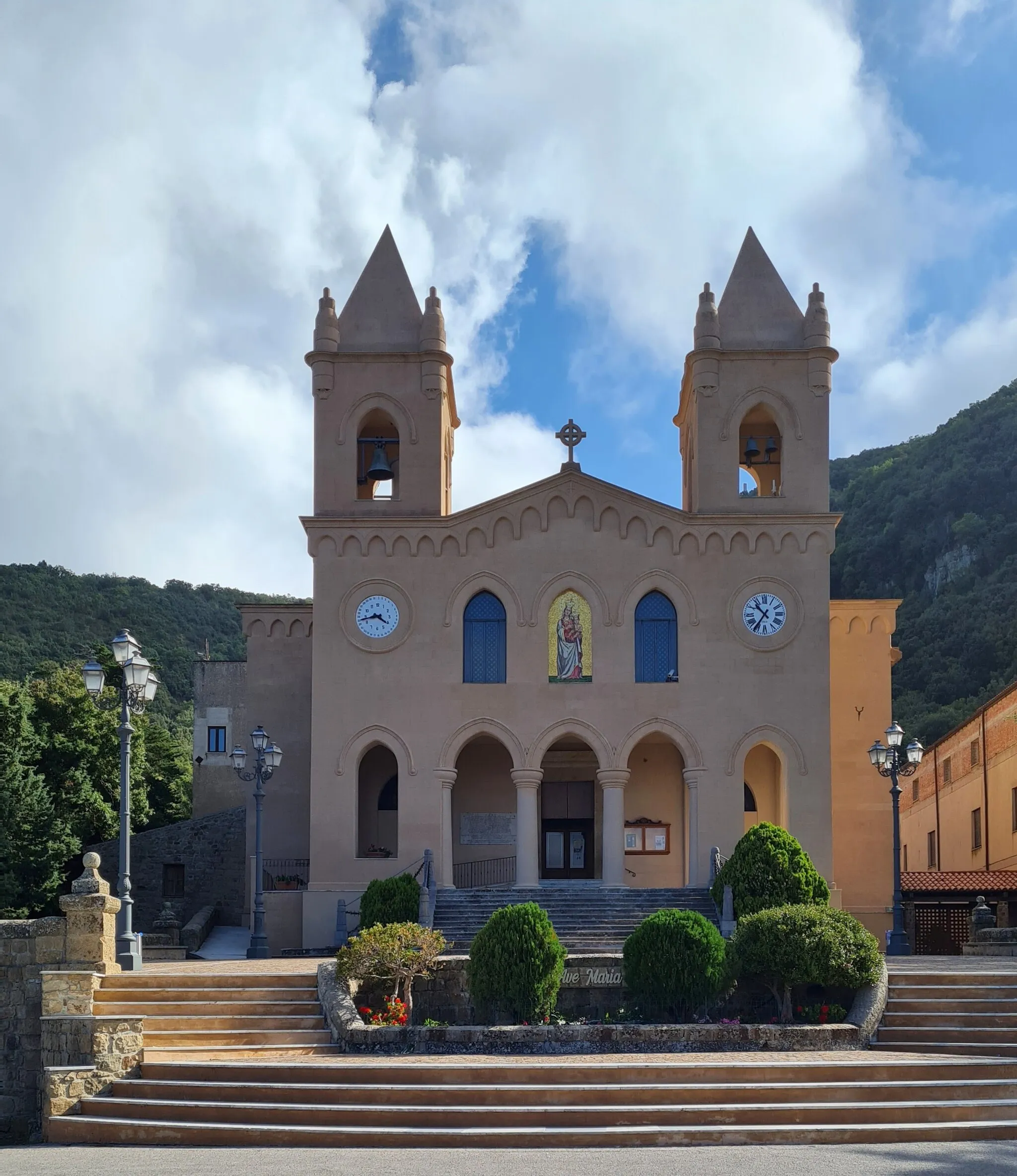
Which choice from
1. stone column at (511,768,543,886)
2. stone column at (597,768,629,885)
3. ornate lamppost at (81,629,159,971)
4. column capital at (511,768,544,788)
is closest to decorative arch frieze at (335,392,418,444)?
column capital at (511,768,544,788)

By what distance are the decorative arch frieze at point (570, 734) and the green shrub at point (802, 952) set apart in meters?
11.9

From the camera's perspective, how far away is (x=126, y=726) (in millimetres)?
21281

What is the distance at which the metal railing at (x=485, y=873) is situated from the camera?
32.6 meters

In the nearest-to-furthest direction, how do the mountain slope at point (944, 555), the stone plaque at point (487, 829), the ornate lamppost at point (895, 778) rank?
the ornate lamppost at point (895, 778) → the stone plaque at point (487, 829) → the mountain slope at point (944, 555)

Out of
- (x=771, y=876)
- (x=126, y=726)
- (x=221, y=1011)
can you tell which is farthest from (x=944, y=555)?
(x=221, y=1011)

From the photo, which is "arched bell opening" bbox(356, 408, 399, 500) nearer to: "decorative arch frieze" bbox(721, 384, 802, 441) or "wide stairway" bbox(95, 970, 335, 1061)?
"decorative arch frieze" bbox(721, 384, 802, 441)

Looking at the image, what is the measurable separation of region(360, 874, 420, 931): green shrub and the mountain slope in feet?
120

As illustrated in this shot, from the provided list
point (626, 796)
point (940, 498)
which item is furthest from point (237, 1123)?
point (940, 498)

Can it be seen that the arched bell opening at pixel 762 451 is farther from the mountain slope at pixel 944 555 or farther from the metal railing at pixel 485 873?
the mountain slope at pixel 944 555

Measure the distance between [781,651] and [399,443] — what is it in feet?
32.0

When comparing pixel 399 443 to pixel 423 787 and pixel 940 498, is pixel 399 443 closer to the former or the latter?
pixel 423 787

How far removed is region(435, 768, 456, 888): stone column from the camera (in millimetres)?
31203

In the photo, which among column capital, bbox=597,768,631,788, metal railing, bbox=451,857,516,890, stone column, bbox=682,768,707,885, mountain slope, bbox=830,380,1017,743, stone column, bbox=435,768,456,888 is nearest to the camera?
stone column, bbox=682,768,707,885

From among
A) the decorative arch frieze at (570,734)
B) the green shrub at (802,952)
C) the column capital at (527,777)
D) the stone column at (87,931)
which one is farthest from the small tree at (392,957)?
the decorative arch frieze at (570,734)
